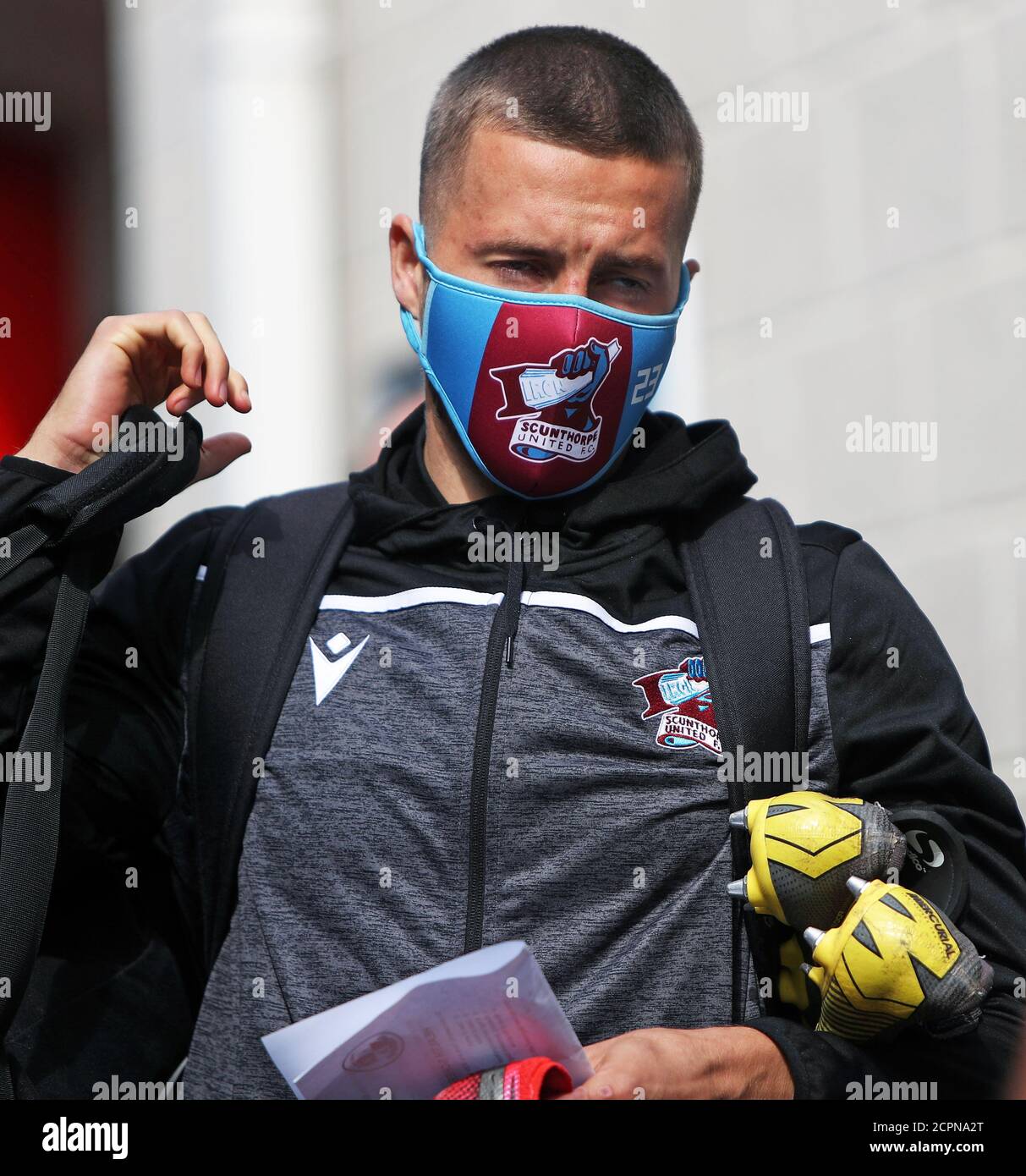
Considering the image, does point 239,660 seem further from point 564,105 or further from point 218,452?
point 564,105

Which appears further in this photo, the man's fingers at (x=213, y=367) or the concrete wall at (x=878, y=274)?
the concrete wall at (x=878, y=274)

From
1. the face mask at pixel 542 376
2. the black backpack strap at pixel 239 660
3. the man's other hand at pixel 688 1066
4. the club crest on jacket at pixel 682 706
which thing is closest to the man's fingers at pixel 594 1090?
the man's other hand at pixel 688 1066

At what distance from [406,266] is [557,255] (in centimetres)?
36

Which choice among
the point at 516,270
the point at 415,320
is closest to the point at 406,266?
the point at 415,320

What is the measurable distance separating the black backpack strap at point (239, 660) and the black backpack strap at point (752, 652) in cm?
56

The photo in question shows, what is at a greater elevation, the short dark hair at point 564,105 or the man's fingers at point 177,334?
the short dark hair at point 564,105

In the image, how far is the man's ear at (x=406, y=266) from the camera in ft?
7.83

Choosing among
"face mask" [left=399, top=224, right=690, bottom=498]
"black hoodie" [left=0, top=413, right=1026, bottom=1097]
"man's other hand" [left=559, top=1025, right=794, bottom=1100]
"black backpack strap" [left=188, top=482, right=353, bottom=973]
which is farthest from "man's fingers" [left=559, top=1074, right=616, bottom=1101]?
"face mask" [left=399, top=224, right=690, bottom=498]

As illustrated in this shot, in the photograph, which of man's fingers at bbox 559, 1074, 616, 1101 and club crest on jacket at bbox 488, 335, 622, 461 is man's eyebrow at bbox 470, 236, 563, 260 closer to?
club crest on jacket at bbox 488, 335, 622, 461

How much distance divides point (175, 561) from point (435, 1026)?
93 centimetres

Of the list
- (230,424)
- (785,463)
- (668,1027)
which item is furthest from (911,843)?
(230,424)

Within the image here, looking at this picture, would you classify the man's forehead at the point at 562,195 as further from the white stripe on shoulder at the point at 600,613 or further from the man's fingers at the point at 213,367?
the white stripe on shoulder at the point at 600,613

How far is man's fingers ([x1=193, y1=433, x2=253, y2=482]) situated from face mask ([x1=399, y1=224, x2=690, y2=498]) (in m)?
0.34
